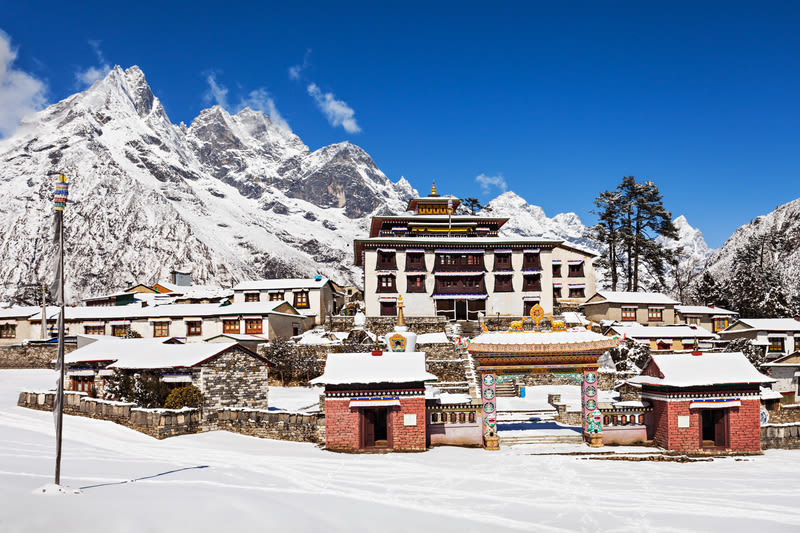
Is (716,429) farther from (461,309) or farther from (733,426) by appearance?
(461,309)

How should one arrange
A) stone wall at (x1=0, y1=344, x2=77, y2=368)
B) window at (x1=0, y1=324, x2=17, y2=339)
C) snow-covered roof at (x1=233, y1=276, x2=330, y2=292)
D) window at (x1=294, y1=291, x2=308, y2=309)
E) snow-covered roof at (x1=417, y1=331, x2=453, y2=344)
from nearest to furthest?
snow-covered roof at (x1=417, y1=331, x2=453, y2=344)
stone wall at (x1=0, y1=344, x2=77, y2=368)
window at (x1=0, y1=324, x2=17, y2=339)
snow-covered roof at (x1=233, y1=276, x2=330, y2=292)
window at (x1=294, y1=291, x2=308, y2=309)

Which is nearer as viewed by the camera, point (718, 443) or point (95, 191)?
point (718, 443)

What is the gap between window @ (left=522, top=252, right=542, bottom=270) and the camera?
51128mm

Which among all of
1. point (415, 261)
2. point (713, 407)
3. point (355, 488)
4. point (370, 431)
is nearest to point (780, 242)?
point (415, 261)

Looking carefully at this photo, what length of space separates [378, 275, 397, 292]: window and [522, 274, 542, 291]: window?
11.8 metres

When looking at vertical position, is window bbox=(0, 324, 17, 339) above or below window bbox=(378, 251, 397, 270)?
below

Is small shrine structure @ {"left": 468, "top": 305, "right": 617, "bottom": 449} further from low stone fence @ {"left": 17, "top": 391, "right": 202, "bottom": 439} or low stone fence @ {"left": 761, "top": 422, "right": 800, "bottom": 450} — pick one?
low stone fence @ {"left": 17, "top": 391, "right": 202, "bottom": 439}

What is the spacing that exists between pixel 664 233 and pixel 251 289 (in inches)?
1663

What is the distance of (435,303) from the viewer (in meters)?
50.1

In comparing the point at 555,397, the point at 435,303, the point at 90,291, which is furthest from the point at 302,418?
the point at 90,291

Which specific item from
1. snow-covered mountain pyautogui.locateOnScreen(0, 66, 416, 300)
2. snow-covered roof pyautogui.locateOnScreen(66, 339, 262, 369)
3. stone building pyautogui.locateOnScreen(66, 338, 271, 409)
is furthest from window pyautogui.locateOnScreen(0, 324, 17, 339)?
snow-covered mountain pyautogui.locateOnScreen(0, 66, 416, 300)

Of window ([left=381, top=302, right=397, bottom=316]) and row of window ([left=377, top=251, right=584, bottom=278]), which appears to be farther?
row of window ([left=377, top=251, right=584, bottom=278])

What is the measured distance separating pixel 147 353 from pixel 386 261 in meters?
26.4

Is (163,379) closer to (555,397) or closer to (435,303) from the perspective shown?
(555,397)
